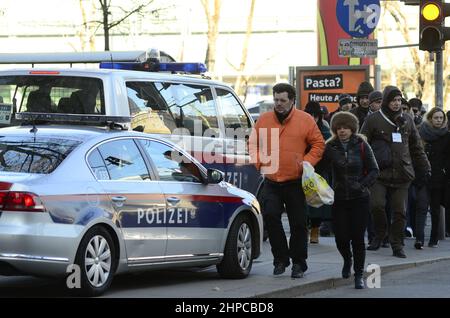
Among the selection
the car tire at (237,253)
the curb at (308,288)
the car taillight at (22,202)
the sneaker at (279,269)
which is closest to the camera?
the car taillight at (22,202)

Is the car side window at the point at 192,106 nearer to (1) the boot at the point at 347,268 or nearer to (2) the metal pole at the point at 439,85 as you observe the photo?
(1) the boot at the point at 347,268

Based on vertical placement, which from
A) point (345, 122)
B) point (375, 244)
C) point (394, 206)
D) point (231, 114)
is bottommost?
point (375, 244)

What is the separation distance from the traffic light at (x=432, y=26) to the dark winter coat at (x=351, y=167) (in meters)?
5.73

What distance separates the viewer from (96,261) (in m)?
8.64

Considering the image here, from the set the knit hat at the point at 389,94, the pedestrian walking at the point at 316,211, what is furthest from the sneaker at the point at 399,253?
the knit hat at the point at 389,94

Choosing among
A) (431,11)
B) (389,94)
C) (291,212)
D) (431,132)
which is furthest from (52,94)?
(431,11)

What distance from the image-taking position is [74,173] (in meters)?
8.66

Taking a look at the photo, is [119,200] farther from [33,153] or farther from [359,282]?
[359,282]

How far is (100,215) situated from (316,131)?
264cm

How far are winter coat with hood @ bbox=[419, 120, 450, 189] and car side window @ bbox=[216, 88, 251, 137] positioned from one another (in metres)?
2.74

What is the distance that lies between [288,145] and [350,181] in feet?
2.29

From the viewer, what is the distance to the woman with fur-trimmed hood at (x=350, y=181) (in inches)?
400

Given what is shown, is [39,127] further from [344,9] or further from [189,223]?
[344,9]

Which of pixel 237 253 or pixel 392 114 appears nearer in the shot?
pixel 237 253
